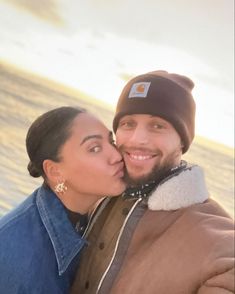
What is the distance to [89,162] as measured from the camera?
100 inches

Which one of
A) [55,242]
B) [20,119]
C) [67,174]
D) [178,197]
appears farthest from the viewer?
[20,119]

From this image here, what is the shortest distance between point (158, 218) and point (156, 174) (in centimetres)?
31

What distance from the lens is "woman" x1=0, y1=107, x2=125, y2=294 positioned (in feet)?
7.60

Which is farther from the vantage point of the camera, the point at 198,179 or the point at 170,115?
the point at 170,115

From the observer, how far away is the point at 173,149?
8.63ft

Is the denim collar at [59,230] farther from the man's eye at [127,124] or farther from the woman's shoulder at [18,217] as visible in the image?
the man's eye at [127,124]

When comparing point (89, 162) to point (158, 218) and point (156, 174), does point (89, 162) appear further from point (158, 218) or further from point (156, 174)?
point (158, 218)

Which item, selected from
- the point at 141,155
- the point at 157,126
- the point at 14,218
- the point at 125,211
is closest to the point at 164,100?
the point at 157,126

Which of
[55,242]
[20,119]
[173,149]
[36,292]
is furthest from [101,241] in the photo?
[20,119]

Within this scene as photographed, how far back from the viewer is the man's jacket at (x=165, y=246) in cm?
190

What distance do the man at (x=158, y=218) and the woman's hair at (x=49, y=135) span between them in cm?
33

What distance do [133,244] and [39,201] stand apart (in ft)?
1.80

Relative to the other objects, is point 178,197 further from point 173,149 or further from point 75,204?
point 75,204

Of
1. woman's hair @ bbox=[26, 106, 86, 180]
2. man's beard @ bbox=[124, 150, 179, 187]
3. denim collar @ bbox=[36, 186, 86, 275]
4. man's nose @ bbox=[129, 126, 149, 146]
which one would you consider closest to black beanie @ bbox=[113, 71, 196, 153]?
man's nose @ bbox=[129, 126, 149, 146]
